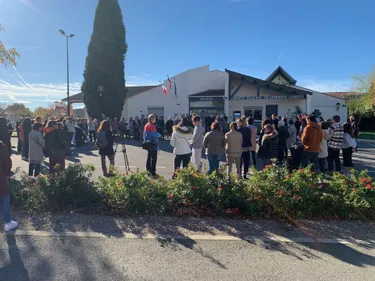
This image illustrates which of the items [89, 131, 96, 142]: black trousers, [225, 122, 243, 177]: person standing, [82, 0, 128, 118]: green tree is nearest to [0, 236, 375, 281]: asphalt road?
[225, 122, 243, 177]: person standing

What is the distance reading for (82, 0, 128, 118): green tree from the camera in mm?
25469

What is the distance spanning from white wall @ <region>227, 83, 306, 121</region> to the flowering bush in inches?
785

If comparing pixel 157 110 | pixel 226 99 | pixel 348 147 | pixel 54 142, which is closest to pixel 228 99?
pixel 226 99

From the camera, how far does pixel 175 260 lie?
324 centimetres

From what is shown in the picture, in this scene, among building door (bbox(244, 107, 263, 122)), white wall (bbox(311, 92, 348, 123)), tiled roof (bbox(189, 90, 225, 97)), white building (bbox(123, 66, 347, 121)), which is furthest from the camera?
white wall (bbox(311, 92, 348, 123))

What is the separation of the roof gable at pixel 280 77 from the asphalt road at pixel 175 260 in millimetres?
32825

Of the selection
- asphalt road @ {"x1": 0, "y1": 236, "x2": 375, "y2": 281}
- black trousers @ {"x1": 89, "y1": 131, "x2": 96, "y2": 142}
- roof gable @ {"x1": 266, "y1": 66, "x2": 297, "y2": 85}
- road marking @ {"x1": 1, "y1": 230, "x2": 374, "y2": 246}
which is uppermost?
roof gable @ {"x1": 266, "y1": 66, "x2": 297, "y2": 85}

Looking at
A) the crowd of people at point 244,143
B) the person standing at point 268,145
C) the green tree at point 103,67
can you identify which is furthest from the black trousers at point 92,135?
the person standing at point 268,145

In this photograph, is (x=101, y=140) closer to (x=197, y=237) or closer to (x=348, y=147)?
(x=197, y=237)

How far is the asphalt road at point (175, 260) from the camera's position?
2.96 metres

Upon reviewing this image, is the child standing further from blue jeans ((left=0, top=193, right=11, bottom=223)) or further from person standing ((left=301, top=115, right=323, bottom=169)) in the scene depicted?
blue jeans ((left=0, top=193, right=11, bottom=223))

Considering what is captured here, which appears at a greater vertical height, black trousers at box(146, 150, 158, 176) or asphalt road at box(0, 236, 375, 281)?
black trousers at box(146, 150, 158, 176)

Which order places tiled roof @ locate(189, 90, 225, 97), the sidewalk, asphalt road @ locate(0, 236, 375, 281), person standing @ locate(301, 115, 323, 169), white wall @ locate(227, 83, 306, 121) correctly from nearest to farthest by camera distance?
asphalt road @ locate(0, 236, 375, 281) → the sidewalk → person standing @ locate(301, 115, 323, 169) → white wall @ locate(227, 83, 306, 121) → tiled roof @ locate(189, 90, 225, 97)

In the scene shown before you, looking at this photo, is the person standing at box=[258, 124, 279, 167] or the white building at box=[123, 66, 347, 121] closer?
the person standing at box=[258, 124, 279, 167]
